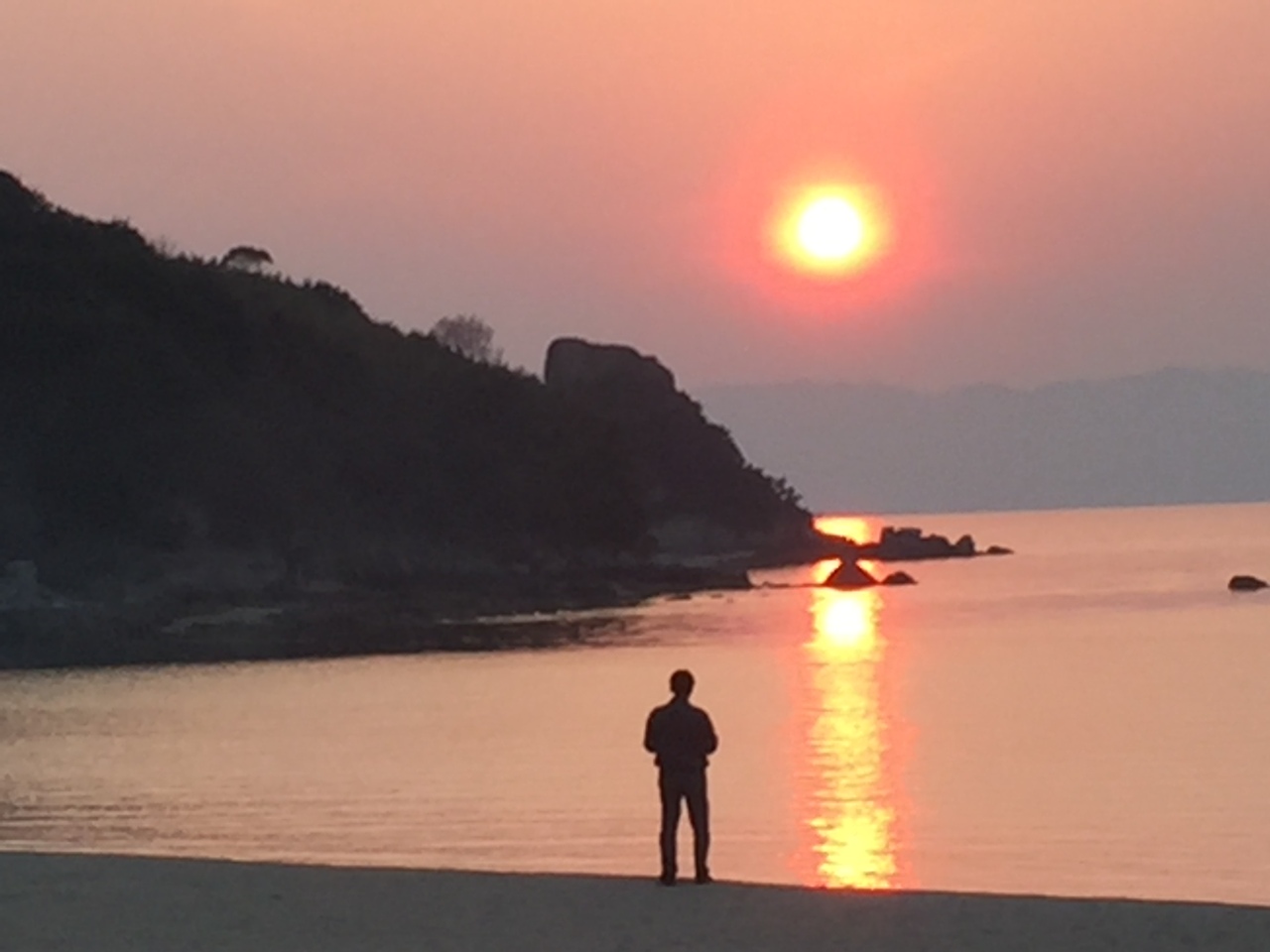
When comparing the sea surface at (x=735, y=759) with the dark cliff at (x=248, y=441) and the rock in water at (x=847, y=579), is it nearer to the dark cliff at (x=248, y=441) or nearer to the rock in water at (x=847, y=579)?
the dark cliff at (x=248, y=441)

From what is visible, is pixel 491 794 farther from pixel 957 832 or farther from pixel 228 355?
pixel 228 355

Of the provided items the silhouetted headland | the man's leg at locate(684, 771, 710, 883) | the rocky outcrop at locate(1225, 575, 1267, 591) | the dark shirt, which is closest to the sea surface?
the man's leg at locate(684, 771, 710, 883)

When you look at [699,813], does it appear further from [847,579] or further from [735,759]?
[847,579]

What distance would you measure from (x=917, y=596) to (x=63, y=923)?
116682 millimetres

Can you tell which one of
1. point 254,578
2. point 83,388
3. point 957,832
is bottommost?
point 957,832

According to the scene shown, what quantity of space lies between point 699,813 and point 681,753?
73 cm

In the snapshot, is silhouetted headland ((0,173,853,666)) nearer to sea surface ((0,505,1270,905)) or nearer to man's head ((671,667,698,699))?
sea surface ((0,505,1270,905))

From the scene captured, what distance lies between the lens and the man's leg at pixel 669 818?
19828 mm

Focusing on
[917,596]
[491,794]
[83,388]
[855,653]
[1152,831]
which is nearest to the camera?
[1152,831]

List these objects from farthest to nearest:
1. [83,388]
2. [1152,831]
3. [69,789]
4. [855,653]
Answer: [83,388] < [855,653] < [69,789] < [1152,831]

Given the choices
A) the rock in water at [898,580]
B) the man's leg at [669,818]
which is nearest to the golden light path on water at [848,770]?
the man's leg at [669,818]

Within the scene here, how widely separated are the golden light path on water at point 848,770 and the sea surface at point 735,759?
12 centimetres

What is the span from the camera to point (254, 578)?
111 metres

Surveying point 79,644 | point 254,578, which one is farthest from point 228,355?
point 79,644
